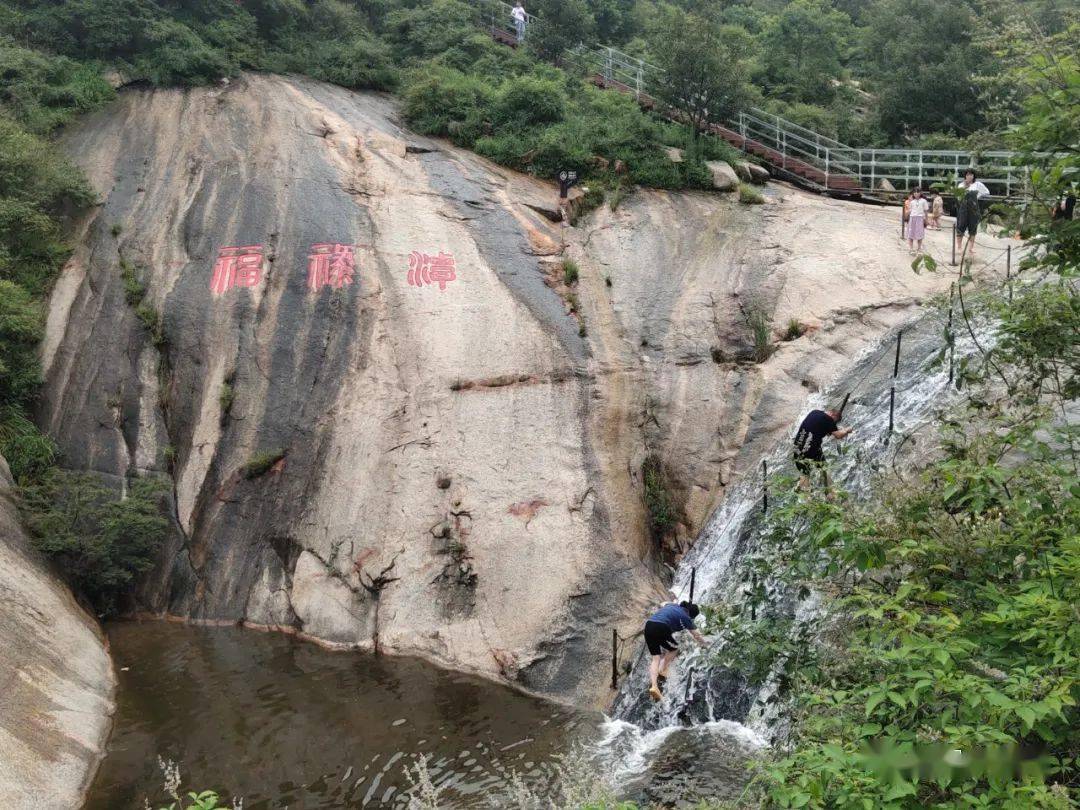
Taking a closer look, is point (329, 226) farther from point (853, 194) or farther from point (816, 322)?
point (853, 194)

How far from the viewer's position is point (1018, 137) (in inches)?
188

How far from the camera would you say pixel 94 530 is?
12.9 meters

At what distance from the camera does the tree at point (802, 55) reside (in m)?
26.8

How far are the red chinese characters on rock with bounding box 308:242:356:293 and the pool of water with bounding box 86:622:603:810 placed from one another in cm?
646

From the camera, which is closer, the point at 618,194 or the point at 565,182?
the point at 618,194

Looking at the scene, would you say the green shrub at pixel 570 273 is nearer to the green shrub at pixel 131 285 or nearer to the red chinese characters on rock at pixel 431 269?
the red chinese characters on rock at pixel 431 269

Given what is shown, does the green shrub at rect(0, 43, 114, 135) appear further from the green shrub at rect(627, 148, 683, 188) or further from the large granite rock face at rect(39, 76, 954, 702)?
the green shrub at rect(627, 148, 683, 188)

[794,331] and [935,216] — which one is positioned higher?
[935,216]

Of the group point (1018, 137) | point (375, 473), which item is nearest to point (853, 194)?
point (375, 473)

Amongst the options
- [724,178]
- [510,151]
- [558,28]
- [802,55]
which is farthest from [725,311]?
[802,55]

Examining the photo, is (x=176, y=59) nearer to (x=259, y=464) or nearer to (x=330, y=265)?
(x=330, y=265)

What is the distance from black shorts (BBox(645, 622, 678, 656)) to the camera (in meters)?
8.97

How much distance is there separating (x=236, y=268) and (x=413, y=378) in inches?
171

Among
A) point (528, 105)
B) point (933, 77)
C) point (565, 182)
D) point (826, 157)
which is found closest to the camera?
point (565, 182)
